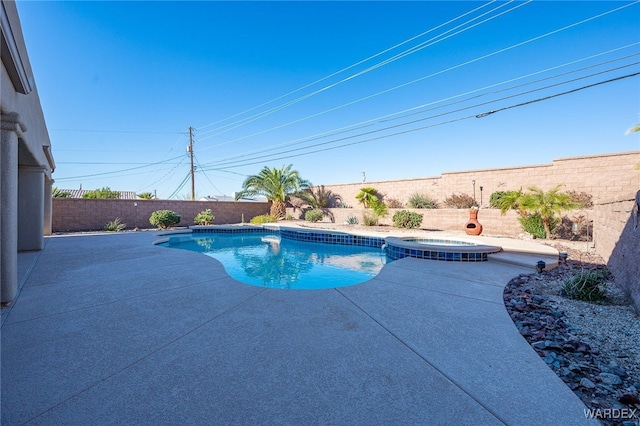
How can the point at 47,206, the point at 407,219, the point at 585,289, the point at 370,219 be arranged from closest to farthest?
the point at 585,289
the point at 47,206
the point at 407,219
the point at 370,219

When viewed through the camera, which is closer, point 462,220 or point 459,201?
point 462,220

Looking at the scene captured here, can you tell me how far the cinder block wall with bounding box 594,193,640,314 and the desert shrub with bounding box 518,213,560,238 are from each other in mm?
2291

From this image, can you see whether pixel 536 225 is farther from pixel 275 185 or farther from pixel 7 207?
pixel 275 185

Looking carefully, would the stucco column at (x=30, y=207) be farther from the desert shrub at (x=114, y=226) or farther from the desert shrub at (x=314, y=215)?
the desert shrub at (x=314, y=215)

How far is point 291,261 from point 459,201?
11.1m

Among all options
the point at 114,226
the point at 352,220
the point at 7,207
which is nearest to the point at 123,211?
the point at 114,226

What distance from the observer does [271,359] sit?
2.19 metres

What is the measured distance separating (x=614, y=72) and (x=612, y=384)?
1027 centimetres

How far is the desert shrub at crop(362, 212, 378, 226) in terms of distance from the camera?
1509 centimetres

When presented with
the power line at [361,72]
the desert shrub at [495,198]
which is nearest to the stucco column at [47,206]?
the power line at [361,72]

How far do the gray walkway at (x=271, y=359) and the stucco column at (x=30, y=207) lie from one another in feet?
17.1

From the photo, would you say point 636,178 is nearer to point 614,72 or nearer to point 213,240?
point 614,72

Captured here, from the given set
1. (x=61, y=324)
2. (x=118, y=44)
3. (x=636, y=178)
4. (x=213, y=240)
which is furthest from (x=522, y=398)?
(x=118, y=44)

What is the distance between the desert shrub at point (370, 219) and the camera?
15.1 metres
